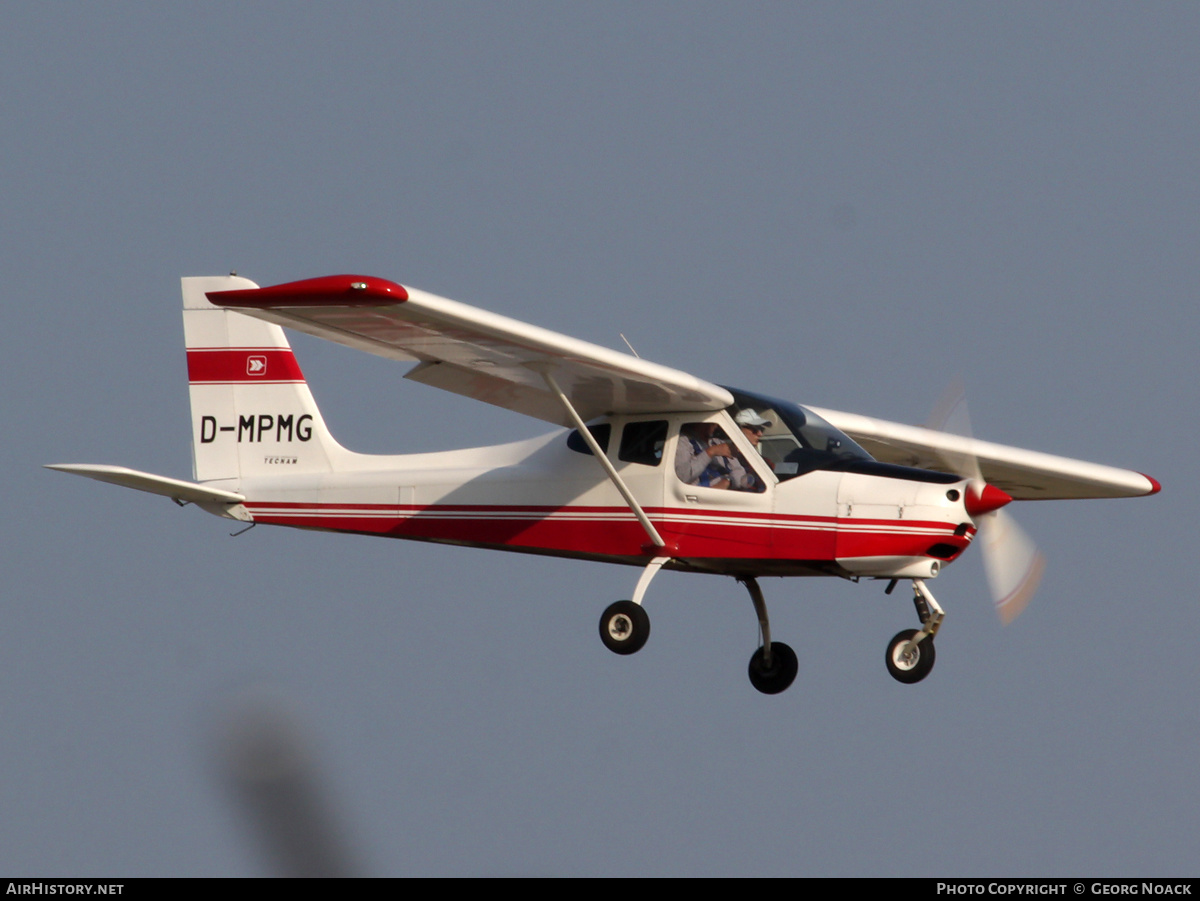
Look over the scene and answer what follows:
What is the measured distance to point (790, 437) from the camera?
16938mm

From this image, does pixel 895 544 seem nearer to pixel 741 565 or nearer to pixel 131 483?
pixel 741 565

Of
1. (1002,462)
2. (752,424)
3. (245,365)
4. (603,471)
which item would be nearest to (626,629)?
(603,471)

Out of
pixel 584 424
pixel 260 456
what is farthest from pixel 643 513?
pixel 260 456

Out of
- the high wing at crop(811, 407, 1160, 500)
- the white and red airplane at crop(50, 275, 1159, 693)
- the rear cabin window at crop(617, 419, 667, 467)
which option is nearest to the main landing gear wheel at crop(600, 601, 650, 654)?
the white and red airplane at crop(50, 275, 1159, 693)

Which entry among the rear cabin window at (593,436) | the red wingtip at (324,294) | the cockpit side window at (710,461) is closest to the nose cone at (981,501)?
the cockpit side window at (710,461)

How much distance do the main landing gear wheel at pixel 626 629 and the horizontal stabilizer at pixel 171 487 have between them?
4.60 m

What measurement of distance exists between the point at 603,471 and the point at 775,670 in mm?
2540

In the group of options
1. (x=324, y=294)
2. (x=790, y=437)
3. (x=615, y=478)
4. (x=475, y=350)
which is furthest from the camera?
(x=615, y=478)

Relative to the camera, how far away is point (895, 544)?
53.3ft

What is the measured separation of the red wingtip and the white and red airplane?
0.06 ft

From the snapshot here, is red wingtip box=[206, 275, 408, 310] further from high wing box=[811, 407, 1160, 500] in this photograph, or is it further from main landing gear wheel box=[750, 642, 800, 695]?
high wing box=[811, 407, 1160, 500]

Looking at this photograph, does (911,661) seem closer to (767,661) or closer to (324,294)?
(767,661)

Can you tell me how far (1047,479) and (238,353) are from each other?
8.59 meters

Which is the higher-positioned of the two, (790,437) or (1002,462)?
(790,437)
